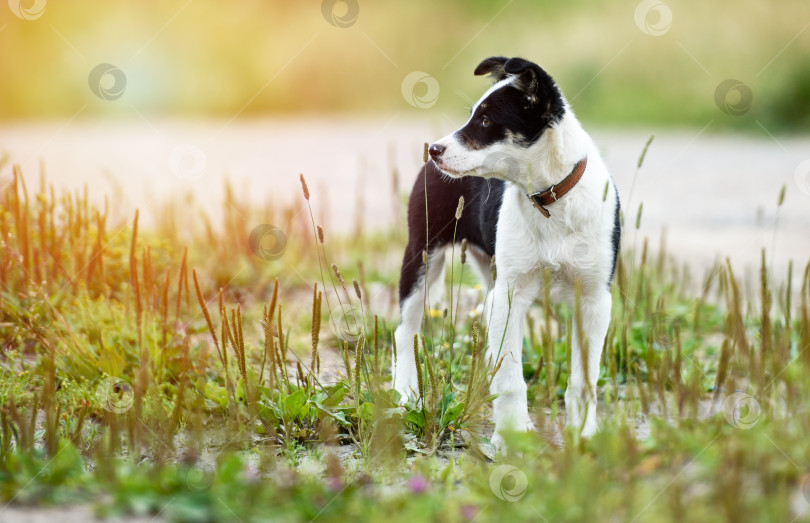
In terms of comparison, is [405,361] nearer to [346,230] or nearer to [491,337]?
[491,337]

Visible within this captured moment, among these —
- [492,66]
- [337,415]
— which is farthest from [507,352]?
Answer: [492,66]

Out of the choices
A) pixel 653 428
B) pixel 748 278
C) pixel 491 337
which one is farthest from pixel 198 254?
pixel 653 428

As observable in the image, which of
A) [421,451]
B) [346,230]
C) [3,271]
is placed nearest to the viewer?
[421,451]

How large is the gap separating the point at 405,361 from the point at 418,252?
0.58 m

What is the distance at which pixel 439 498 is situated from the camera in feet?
8.89
